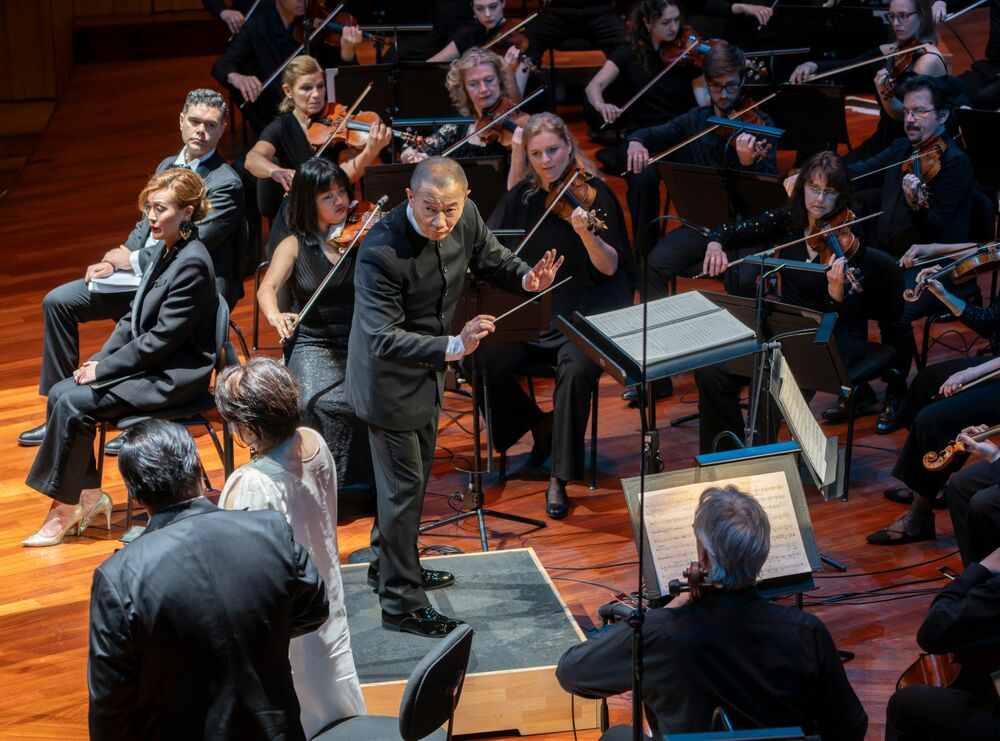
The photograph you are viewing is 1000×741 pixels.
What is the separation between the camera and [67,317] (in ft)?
16.3

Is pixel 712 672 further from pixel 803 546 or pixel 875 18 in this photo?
pixel 875 18

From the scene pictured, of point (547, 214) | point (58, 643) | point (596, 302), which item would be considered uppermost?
point (547, 214)

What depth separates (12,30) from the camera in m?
8.70

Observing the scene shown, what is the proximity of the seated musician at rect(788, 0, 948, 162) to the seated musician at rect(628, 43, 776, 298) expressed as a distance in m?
0.70

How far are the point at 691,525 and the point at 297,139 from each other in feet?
10.9

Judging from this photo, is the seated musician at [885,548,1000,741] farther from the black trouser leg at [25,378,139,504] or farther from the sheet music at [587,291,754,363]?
the black trouser leg at [25,378,139,504]

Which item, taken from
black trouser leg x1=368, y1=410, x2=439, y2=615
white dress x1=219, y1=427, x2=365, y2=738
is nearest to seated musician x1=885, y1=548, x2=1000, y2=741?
white dress x1=219, y1=427, x2=365, y2=738

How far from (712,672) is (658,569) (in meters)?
0.51

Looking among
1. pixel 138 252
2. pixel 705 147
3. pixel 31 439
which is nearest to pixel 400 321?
pixel 138 252

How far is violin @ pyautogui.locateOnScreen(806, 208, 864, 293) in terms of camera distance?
471 cm

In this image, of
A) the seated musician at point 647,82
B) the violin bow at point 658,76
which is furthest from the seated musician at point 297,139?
the violin bow at point 658,76

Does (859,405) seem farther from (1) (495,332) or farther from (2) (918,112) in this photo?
(1) (495,332)

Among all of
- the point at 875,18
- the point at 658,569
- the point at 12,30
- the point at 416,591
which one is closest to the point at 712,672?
the point at 658,569

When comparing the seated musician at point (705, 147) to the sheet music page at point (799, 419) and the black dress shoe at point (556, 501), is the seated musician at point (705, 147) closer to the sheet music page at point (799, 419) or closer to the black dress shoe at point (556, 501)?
the black dress shoe at point (556, 501)
